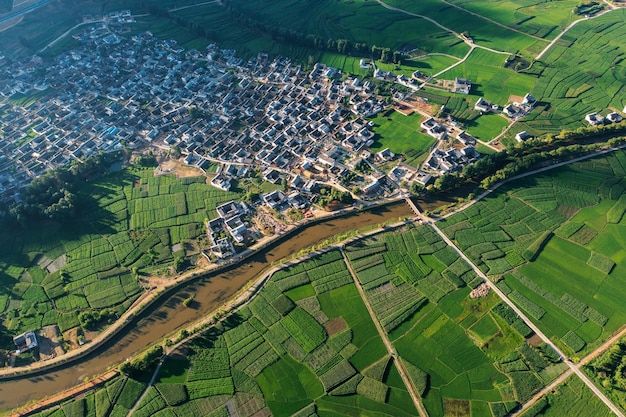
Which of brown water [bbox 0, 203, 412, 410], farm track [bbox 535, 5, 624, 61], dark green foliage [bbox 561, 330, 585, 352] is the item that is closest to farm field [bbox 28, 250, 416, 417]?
brown water [bbox 0, 203, 412, 410]

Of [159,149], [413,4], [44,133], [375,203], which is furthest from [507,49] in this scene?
[44,133]

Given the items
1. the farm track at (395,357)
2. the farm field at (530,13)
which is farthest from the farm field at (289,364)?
the farm field at (530,13)

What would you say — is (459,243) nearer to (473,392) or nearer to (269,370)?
(473,392)

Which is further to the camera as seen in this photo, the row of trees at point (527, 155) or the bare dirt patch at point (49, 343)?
the row of trees at point (527, 155)

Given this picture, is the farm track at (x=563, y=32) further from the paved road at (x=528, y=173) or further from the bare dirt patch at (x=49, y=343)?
the bare dirt patch at (x=49, y=343)

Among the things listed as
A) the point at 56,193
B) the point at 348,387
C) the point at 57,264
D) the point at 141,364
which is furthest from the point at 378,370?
the point at 56,193

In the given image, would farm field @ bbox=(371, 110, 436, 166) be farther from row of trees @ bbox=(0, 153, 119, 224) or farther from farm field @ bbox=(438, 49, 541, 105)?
row of trees @ bbox=(0, 153, 119, 224)
